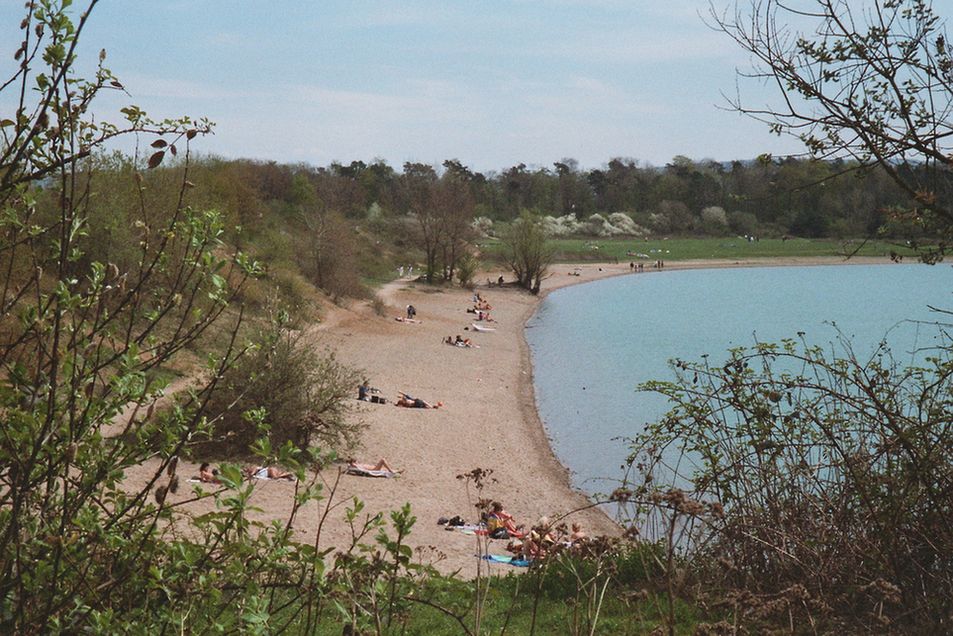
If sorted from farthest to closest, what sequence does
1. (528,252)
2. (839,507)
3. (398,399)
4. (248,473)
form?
(528,252), (398,399), (248,473), (839,507)

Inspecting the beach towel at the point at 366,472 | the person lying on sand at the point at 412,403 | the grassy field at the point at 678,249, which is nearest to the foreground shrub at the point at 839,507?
the beach towel at the point at 366,472

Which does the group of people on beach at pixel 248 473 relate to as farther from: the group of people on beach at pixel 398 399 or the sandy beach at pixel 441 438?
the group of people on beach at pixel 398 399

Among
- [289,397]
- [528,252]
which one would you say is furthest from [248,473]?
[528,252]

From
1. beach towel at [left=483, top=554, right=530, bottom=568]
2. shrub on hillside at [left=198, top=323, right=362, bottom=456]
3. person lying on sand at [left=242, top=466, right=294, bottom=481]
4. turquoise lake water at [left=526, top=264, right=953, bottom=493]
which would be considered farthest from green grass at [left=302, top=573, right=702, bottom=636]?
shrub on hillside at [left=198, top=323, right=362, bottom=456]

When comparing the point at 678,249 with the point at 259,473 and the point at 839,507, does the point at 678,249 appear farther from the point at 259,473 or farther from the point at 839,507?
the point at 259,473

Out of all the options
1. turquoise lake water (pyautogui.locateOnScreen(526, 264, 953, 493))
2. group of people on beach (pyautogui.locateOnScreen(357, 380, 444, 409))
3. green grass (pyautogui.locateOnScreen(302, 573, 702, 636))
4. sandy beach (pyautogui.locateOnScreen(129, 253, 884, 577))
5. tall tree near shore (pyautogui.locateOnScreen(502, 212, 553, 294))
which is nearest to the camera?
green grass (pyautogui.locateOnScreen(302, 573, 702, 636))

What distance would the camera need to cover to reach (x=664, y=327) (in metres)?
41.5

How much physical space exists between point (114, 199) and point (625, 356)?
1808cm

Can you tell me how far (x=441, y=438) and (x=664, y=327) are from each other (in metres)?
23.8

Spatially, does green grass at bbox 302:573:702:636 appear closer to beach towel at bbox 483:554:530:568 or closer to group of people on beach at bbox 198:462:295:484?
group of people on beach at bbox 198:462:295:484

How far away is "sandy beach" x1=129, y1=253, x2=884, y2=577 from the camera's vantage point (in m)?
12.9

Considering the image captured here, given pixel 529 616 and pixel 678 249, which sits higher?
pixel 678 249

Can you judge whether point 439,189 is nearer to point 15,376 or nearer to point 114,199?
point 114,199

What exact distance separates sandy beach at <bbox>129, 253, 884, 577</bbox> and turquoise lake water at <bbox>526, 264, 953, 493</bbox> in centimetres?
88
